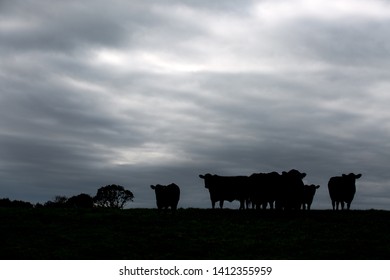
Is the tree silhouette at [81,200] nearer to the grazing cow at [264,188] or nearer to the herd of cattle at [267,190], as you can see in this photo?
the herd of cattle at [267,190]

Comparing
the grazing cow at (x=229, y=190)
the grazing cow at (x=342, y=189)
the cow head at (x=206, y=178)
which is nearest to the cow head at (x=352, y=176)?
the grazing cow at (x=342, y=189)

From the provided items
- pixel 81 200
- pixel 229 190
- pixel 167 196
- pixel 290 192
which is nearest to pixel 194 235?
pixel 167 196

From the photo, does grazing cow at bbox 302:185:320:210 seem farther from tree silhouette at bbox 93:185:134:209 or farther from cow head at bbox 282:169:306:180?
tree silhouette at bbox 93:185:134:209

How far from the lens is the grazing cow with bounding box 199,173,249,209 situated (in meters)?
40.7

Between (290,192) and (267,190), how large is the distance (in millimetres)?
1952

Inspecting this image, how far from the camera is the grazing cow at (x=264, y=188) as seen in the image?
38531 mm

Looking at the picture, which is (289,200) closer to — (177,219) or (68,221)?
(177,219)

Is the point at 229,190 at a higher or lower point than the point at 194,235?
higher

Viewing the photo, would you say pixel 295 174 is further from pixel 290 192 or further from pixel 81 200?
pixel 81 200

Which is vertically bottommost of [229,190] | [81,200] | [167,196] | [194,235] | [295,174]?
[194,235]

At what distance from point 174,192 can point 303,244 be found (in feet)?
47.4

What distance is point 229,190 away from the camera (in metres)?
41.3

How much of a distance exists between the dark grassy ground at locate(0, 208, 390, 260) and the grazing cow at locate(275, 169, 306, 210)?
190cm

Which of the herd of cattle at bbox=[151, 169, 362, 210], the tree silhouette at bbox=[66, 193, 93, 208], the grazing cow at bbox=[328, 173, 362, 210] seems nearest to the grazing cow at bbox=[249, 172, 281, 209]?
the herd of cattle at bbox=[151, 169, 362, 210]
